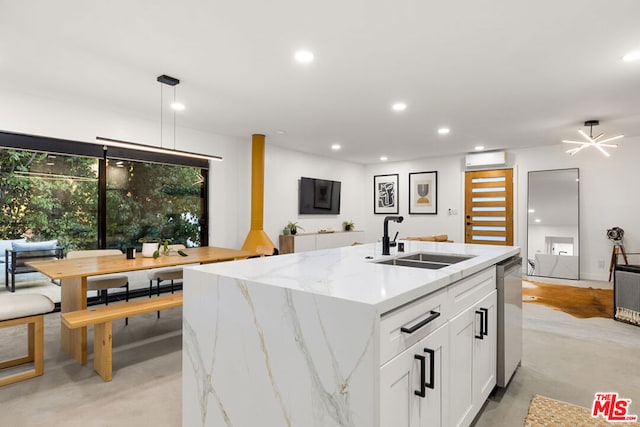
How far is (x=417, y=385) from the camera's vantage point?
128cm

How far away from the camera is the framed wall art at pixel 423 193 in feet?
26.0

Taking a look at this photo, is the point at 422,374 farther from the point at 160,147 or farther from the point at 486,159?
the point at 486,159

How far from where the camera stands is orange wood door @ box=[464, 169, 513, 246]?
6984mm

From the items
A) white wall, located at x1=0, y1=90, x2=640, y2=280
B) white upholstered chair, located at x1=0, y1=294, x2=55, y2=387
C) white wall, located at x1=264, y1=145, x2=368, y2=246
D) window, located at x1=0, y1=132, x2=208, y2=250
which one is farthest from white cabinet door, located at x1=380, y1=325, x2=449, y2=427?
white wall, located at x1=264, y1=145, x2=368, y2=246

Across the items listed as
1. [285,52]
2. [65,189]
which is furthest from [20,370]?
[285,52]

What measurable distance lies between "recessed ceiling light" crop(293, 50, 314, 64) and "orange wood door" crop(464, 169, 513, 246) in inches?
221

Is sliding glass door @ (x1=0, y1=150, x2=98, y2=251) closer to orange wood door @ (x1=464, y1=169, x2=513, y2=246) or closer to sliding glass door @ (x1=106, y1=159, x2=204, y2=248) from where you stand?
sliding glass door @ (x1=106, y1=159, x2=204, y2=248)

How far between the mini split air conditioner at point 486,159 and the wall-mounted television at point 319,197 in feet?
9.44

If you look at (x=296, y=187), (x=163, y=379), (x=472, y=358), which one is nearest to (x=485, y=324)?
(x=472, y=358)

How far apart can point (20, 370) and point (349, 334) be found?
2850mm

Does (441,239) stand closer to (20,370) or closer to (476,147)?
(476,147)

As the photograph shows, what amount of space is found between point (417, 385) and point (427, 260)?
1.43m

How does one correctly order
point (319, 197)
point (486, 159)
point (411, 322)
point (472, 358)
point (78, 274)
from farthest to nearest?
point (319, 197)
point (486, 159)
point (78, 274)
point (472, 358)
point (411, 322)

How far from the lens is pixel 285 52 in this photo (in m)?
2.79
